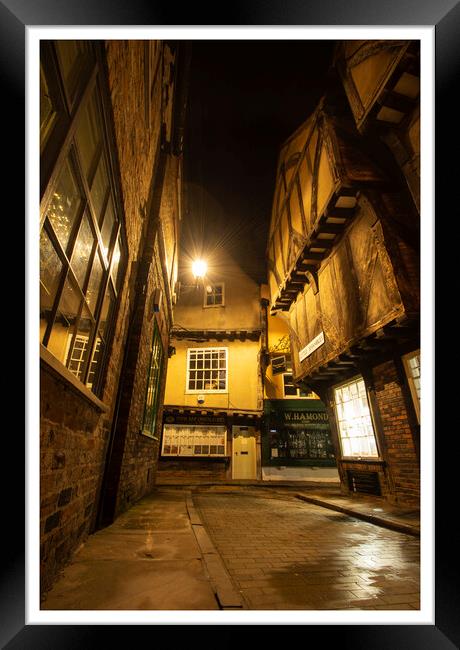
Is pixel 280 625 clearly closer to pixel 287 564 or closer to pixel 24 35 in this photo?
pixel 287 564

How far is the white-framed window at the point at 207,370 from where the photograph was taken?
16.4m

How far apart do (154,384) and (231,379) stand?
8600mm

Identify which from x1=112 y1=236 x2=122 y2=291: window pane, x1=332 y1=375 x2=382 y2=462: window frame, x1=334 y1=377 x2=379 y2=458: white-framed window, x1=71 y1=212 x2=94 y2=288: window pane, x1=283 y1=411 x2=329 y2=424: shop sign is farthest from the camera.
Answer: x1=283 y1=411 x2=329 y2=424: shop sign

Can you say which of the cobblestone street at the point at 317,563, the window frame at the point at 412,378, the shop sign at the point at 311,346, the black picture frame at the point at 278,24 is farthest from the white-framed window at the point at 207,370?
the black picture frame at the point at 278,24

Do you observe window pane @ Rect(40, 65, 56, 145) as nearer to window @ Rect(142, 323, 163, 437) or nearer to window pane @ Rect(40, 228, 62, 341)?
window pane @ Rect(40, 228, 62, 341)

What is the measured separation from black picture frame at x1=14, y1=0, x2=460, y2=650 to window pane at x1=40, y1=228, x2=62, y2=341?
0.98 metres

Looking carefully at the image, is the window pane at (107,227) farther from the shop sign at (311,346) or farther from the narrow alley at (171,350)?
the shop sign at (311,346)

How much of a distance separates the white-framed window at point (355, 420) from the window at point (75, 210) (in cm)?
754

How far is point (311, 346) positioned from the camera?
9859mm

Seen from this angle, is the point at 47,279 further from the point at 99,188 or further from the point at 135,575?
the point at 135,575

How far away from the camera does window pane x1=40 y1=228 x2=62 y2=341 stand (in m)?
2.27

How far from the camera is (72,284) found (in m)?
2.72

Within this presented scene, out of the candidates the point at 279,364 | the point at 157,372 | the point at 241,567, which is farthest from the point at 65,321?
the point at 279,364

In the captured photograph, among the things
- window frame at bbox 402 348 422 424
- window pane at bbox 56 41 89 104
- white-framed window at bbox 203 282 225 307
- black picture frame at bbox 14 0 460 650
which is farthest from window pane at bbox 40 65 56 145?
white-framed window at bbox 203 282 225 307
